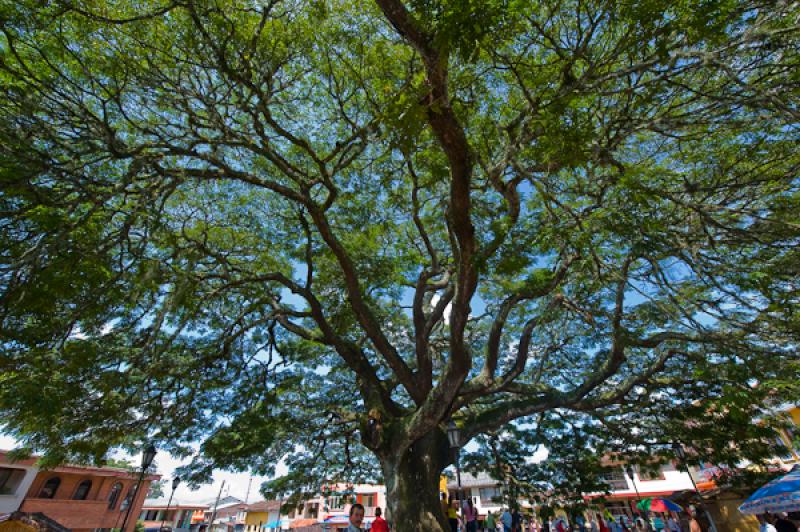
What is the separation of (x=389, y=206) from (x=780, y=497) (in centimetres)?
823

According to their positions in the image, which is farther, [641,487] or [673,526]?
[641,487]

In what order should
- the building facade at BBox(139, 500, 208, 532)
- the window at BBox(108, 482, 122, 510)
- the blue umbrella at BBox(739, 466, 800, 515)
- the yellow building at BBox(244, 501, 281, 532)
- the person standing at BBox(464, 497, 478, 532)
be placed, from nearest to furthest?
the blue umbrella at BBox(739, 466, 800, 515)
the person standing at BBox(464, 497, 478, 532)
the window at BBox(108, 482, 122, 510)
the building facade at BBox(139, 500, 208, 532)
the yellow building at BBox(244, 501, 281, 532)

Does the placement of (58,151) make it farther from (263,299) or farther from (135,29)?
(263,299)

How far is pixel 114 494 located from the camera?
61.3 feet

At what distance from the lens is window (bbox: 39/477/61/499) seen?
15945mm

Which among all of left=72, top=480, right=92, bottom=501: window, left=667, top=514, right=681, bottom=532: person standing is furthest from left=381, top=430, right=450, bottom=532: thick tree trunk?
left=72, top=480, right=92, bottom=501: window

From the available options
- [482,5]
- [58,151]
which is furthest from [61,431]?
[482,5]

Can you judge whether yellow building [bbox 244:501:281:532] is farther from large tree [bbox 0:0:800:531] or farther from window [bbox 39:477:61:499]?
large tree [bbox 0:0:800:531]

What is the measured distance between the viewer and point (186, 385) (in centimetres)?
758

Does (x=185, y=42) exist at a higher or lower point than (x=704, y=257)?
higher

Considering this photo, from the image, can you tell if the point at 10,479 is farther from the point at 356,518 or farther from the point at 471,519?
the point at 356,518

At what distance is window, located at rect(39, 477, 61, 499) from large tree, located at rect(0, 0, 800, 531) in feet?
47.4

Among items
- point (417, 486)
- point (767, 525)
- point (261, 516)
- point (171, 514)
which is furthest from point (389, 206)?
point (261, 516)

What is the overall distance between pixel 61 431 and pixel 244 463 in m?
3.46
